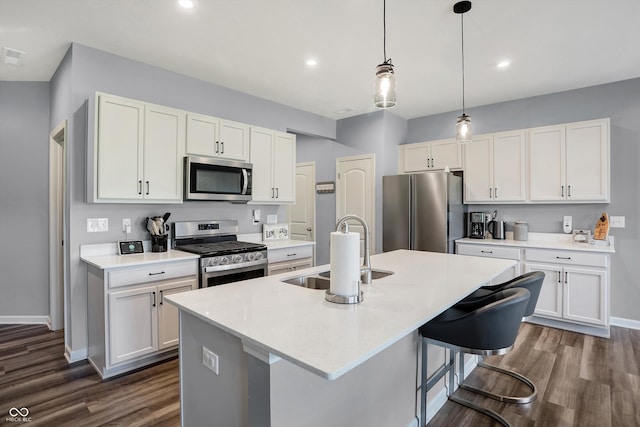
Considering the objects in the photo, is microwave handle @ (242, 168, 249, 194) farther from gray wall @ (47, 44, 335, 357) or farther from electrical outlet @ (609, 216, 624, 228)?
electrical outlet @ (609, 216, 624, 228)

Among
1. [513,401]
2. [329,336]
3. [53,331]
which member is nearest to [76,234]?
[53,331]

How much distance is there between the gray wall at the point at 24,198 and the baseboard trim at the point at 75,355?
1239mm

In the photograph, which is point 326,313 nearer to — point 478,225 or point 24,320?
point 478,225

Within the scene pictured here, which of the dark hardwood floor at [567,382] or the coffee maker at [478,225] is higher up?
the coffee maker at [478,225]

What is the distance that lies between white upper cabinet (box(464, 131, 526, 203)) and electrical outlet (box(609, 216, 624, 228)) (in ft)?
2.83

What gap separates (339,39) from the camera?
2.73 meters

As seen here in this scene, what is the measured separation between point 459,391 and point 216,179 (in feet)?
9.08

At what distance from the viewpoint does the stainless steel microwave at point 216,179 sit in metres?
3.17

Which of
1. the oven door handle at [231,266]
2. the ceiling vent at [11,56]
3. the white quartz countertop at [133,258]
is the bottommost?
the oven door handle at [231,266]

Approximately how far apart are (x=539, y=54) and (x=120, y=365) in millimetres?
4341

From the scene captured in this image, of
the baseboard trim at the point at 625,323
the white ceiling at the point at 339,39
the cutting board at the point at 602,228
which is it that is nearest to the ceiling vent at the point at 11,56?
the white ceiling at the point at 339,39

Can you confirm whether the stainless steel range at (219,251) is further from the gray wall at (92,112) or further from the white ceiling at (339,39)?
the white ceiling at (339,39)

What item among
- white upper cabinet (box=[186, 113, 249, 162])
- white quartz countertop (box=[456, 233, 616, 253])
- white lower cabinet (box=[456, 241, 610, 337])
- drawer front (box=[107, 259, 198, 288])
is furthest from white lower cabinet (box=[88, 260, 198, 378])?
white quartz countertop (box=[456, 233, 616, 253])

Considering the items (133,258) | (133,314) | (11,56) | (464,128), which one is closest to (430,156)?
(464,128)
